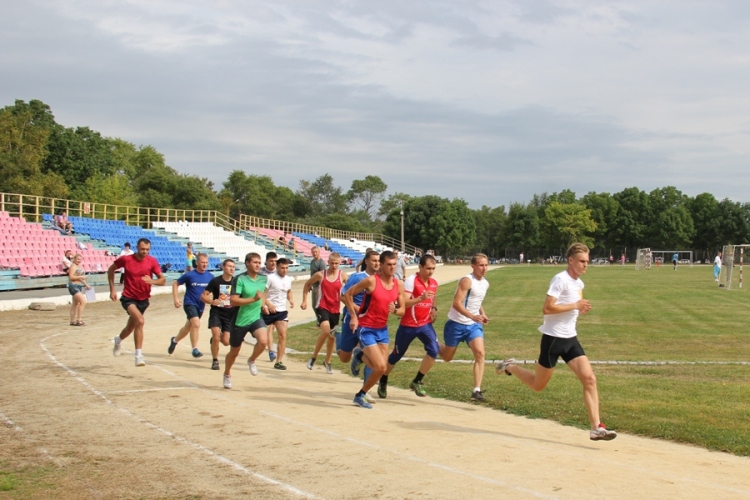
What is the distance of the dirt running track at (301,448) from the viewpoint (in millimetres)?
6062

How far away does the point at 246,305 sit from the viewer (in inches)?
422

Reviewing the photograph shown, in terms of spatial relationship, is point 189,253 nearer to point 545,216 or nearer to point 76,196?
point 76,196

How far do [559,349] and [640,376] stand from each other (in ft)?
17.4

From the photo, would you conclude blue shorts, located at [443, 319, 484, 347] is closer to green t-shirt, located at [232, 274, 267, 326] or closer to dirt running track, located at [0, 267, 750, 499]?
dirt running track, located at [0, 267, 750, 499]

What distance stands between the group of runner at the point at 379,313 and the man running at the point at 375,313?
0.01 meters

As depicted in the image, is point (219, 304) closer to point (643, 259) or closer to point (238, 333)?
point (238, 333)

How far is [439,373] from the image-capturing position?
12.4 m

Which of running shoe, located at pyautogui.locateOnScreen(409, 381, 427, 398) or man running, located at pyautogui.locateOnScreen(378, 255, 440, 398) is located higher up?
man running, located at pyautogui.locateOnScreen(378, 255, 440, 398)

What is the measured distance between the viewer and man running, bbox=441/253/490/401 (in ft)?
32.5

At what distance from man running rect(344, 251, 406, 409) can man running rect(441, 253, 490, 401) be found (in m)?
0.91

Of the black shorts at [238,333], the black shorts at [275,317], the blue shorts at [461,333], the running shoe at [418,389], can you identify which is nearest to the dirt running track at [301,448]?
the running shoe at [418,389]

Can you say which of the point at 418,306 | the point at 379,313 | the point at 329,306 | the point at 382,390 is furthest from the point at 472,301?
the point at 329,306

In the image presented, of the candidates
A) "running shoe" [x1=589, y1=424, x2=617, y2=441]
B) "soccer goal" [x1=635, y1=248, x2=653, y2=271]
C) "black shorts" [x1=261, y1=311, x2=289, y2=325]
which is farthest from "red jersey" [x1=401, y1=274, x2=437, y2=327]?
"soccer goal" [x1=635, y1=248, x2=653, y2=271]

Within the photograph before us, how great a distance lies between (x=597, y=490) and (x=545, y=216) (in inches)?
5057
